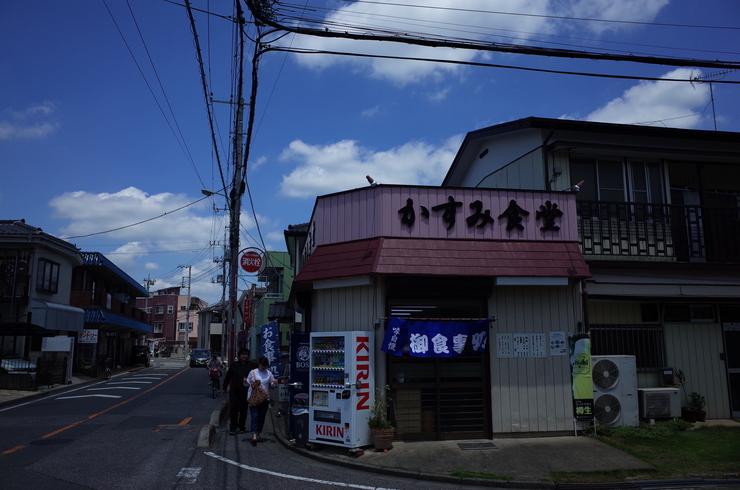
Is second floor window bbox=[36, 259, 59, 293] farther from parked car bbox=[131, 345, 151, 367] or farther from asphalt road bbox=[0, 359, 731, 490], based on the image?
parked car bbox=[131, 345, 151, 367]

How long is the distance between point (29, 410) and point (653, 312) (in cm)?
1778

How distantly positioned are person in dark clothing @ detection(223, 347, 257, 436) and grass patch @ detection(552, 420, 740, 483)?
707cm

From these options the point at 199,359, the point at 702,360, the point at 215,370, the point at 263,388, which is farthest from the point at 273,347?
Answer: the point at 199,359

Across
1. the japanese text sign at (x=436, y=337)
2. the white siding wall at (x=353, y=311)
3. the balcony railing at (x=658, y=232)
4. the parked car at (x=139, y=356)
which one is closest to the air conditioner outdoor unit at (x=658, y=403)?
the balcony railing at (x=658, y=232)

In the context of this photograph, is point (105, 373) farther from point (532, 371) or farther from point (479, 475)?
point (479, 475)

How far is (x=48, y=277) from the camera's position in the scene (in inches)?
1111

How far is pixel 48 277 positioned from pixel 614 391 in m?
28.4

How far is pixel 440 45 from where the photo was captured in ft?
32.4

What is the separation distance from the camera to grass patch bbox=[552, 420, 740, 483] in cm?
789

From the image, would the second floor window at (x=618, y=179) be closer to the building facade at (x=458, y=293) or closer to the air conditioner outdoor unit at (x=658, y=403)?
the building facade at (x=458, y=293)

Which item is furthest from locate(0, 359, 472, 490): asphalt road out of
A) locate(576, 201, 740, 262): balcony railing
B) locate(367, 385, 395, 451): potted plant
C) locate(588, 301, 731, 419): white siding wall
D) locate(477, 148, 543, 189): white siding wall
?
locate(477, 148, 543, 189): white siding wall

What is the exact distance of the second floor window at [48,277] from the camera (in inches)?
1068

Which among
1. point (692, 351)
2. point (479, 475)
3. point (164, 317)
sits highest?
point (164, 317)

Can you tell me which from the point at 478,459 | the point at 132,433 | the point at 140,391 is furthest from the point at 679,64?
the point at 140,391
